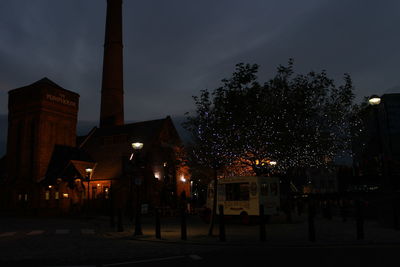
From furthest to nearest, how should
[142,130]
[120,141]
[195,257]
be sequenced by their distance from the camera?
[120,141] < [142,130] < [195,257]

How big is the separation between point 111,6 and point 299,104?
37791 mm

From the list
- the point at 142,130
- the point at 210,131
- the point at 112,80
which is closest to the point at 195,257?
the point at 210,131

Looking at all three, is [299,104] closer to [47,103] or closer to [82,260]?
[82,260]

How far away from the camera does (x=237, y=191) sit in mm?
22578

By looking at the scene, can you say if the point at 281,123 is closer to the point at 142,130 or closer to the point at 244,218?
the point at 244,218

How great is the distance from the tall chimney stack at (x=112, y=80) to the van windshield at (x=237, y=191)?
1273 inches

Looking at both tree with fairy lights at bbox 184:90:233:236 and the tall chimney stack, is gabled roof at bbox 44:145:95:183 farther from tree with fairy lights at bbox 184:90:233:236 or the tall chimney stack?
tree with fairy lights at bbox 184:90:233:236

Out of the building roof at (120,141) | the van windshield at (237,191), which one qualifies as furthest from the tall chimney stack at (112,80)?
the van windshield at (237,191)

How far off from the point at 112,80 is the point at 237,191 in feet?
113

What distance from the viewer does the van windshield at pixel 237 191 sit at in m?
22.2

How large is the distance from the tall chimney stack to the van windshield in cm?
3233

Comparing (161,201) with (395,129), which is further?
(395,129)

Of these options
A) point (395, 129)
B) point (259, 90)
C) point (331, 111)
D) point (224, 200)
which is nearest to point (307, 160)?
point (331, 111)

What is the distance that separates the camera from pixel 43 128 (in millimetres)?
46531
